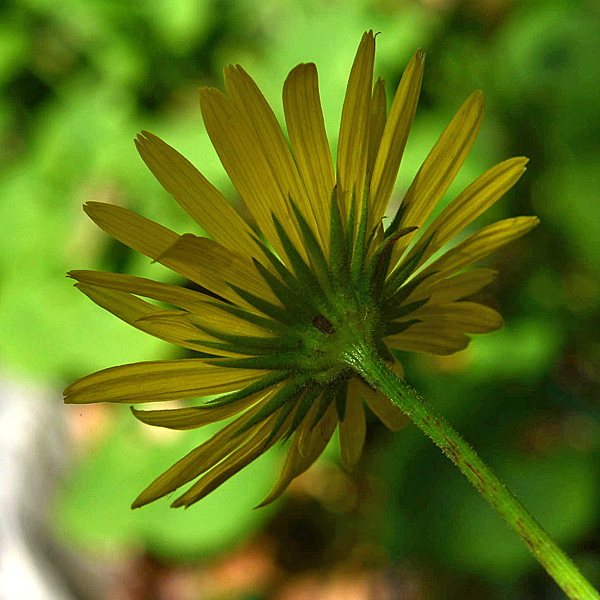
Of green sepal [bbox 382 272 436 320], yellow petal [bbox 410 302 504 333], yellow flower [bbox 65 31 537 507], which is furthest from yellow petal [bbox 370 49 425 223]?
yellow petal [bbox 410 302 504 333]

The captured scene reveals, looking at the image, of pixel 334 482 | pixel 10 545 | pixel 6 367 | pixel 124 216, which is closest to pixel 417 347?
pixel 124 216

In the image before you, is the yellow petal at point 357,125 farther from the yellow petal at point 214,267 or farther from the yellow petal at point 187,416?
the yellow petal at point 187,416

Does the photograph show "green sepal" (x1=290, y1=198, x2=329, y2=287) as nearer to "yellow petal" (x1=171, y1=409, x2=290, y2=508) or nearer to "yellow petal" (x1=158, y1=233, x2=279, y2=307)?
"yellow petal" (x1=158, y1=233, x2=279, y2=307)

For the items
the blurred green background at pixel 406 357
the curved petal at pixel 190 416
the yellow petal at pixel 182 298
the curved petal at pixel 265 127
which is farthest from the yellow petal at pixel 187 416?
the blurred green background at pixel 406 357

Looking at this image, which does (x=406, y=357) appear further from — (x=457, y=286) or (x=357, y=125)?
(x=357, y=125)

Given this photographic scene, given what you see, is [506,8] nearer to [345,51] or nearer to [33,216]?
[345,51]
